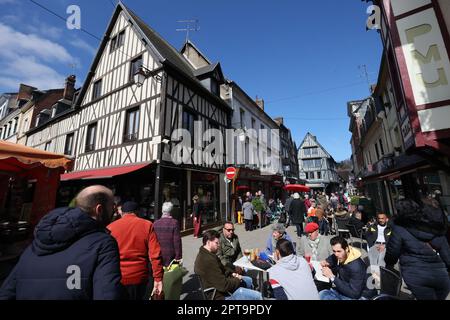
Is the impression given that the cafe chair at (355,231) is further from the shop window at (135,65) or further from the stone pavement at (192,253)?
the shop window at (135,65)

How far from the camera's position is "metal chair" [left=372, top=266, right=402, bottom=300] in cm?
226

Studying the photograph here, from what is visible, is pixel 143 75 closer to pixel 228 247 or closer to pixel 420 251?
pixel 228 247

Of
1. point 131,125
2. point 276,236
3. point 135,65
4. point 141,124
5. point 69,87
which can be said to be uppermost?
point 69,87

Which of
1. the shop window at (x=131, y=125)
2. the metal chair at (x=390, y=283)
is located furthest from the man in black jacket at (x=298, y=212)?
the shop window at (x=131, y=125)

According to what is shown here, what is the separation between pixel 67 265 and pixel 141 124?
8186 mm

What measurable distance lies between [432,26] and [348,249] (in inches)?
216

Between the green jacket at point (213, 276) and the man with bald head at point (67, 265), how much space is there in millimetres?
1506

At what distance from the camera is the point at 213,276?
2.54 m

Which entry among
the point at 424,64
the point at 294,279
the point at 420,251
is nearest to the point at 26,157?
the point at 294,279

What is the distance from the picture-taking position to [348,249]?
8.21ft

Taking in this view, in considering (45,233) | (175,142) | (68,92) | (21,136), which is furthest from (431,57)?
(21,136)

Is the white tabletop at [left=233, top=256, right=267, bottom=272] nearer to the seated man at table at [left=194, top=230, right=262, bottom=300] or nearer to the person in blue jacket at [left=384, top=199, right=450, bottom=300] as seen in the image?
the seated man at table at [left=194, top=230, right=262, bottom=300]

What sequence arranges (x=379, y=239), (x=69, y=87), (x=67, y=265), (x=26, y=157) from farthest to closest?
1. (x=69, y=87)
2. (x=379, y=239)
3. (x=26, y=157)
4. (x=67, y=265)
